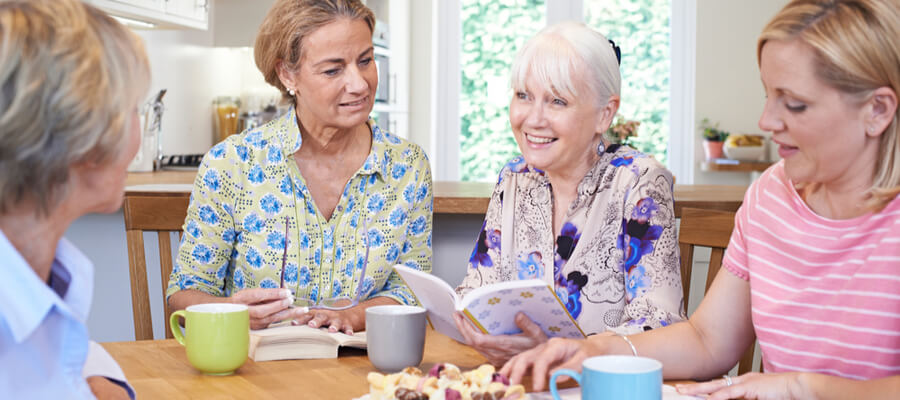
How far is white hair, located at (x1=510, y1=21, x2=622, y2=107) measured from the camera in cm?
155

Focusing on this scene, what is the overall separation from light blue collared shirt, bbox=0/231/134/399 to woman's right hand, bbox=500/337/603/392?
0.50 m

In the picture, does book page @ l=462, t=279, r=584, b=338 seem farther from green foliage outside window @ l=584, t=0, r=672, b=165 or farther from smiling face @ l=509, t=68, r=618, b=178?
green foliage outside window @ l=584, t=0, r=672, b=165

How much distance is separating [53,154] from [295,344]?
657mm

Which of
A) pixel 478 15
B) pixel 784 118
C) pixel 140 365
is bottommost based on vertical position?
pixel 140 365

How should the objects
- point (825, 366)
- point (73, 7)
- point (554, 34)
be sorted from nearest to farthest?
point (73, 7)
point (825, 366)
point (554, 34)

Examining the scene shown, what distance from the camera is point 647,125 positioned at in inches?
247

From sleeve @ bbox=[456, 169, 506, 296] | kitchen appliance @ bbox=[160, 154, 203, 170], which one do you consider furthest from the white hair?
kitchen appliance @ bbox=[160, 154, 203, 170]

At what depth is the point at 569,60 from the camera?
1.54m

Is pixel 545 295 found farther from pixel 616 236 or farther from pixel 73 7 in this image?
pixel 73 7

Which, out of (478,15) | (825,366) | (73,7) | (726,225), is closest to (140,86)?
(73,7)

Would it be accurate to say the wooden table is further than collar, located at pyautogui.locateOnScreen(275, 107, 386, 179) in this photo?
No

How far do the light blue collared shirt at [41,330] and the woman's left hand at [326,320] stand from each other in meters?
0.59

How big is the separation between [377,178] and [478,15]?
4.77m

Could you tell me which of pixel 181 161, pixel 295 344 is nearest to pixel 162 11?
pixel 181 161
